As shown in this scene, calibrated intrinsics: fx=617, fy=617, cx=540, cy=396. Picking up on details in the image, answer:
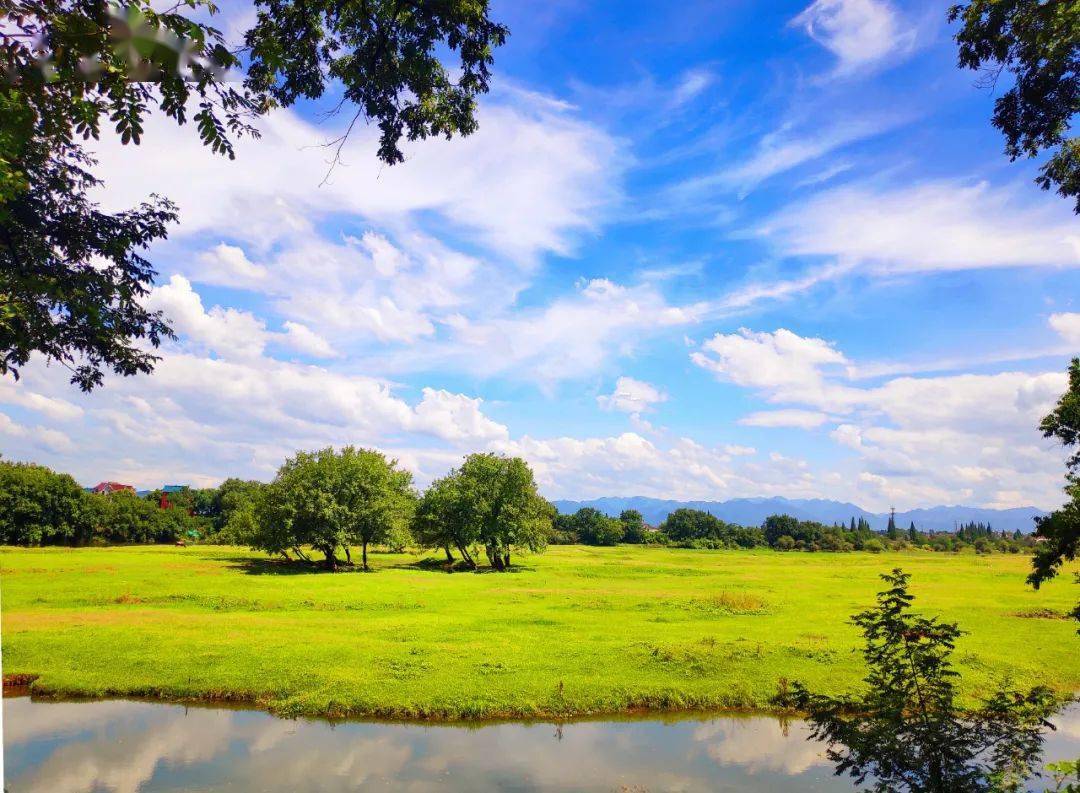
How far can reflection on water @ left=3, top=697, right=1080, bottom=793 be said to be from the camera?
17.2 metres

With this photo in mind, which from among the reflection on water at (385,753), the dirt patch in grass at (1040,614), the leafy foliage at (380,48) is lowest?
the reflection on water at (385,753)

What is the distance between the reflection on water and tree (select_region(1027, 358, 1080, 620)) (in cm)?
863

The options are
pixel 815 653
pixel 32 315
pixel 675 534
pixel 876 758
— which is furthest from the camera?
pixel 675 534

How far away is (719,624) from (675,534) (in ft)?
457

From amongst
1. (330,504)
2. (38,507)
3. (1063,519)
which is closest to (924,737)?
(1063,519)

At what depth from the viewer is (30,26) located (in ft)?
19.5

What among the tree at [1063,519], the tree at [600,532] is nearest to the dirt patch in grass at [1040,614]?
the tree at [1063,519]

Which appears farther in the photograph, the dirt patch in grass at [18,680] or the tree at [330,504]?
the tree at [330,504]

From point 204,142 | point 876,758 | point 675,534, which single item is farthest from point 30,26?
point 675,534

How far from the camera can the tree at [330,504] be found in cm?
6656

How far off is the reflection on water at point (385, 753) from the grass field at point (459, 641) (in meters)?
1.47

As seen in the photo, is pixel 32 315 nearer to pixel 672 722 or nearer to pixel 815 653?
pixel 672 722

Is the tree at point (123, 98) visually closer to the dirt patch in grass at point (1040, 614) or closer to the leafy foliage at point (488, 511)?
the dirt patch in grass at point (1040, 614)

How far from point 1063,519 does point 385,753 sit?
19.0m
